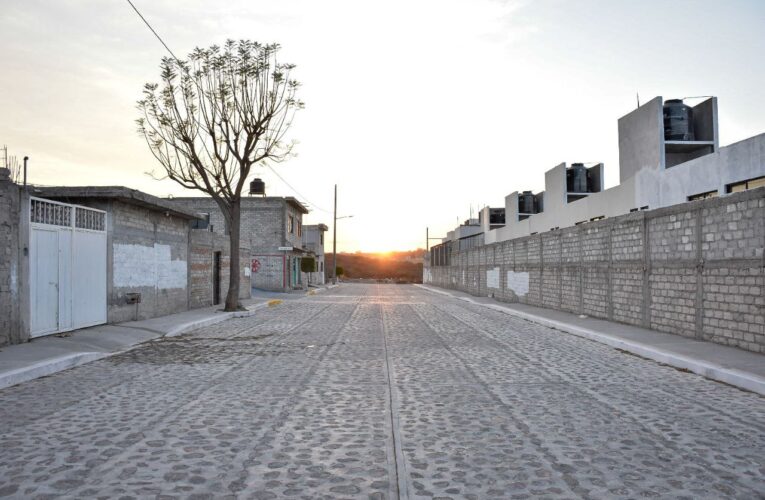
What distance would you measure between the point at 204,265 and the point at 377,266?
13323cm

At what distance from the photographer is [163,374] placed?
9.38 meters

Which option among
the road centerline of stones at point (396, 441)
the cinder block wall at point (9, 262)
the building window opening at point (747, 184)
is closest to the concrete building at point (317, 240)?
the building window opening at point (747, 184)

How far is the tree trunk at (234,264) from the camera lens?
22750 mm

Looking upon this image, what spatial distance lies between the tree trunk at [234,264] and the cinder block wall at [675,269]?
484 inches

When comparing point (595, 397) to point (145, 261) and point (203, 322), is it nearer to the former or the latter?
point (203, 322)

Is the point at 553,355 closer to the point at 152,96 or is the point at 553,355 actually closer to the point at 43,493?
the point at 43,493

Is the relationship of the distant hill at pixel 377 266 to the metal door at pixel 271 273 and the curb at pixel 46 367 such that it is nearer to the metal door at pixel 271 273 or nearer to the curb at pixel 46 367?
the metal door at pixel 271 273

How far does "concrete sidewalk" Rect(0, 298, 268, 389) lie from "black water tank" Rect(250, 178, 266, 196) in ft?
102

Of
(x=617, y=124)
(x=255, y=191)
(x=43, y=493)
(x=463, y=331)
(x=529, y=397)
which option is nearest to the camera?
(x=43, y=493)

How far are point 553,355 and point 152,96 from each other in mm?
18132

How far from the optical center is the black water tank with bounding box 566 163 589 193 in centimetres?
3716

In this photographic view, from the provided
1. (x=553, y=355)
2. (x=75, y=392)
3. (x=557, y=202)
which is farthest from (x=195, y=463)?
(x=557, y=202)

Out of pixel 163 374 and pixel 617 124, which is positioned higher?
pixel 617 124

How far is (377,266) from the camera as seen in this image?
158000 mm
